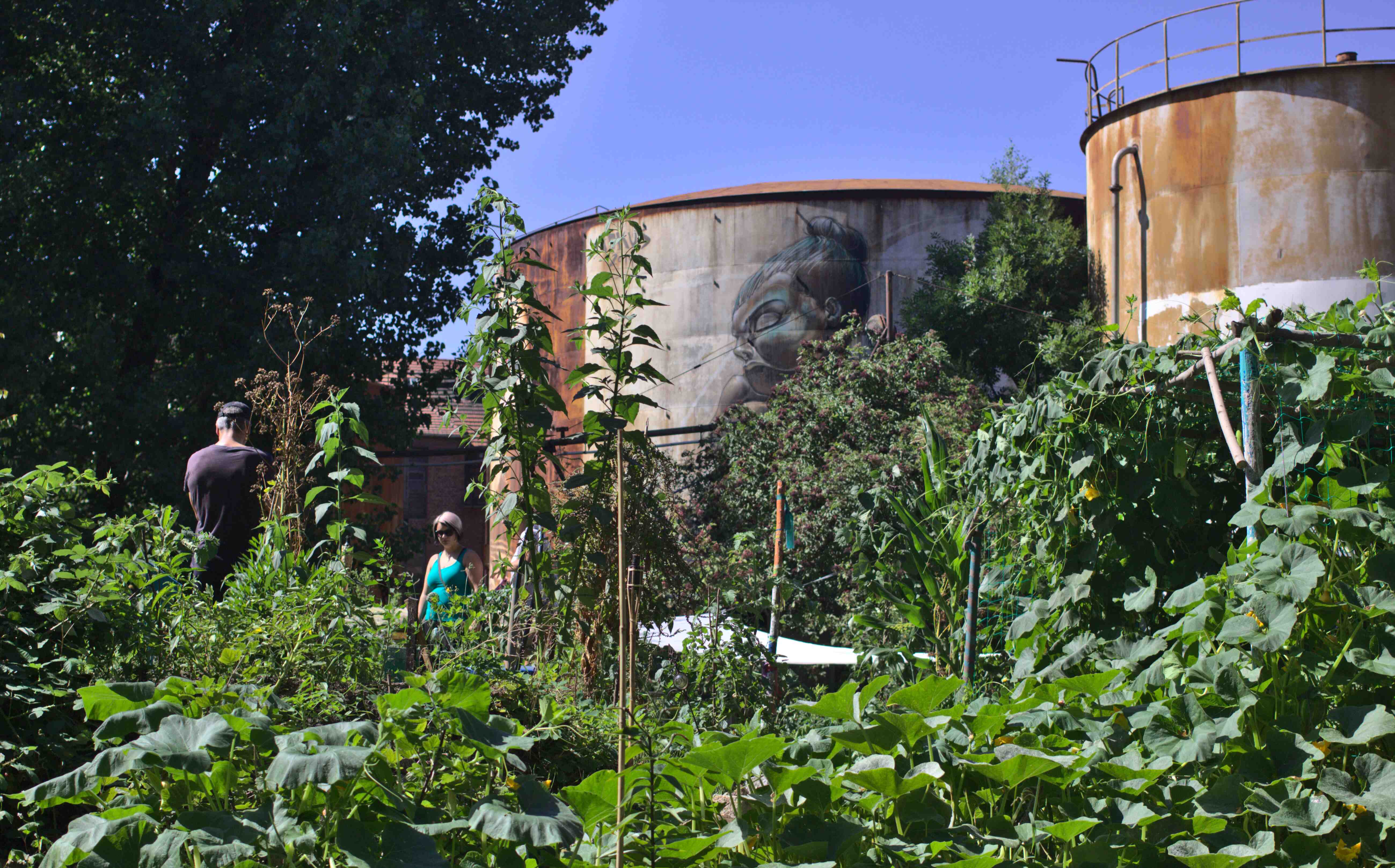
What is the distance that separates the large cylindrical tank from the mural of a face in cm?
620

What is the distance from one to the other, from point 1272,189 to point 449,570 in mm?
14564

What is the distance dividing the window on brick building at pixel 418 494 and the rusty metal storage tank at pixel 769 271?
13007 mm

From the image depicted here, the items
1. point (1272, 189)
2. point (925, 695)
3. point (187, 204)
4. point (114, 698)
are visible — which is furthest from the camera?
point (1272, 189)

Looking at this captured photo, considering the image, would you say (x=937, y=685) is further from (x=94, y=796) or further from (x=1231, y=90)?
(x=1231, y=90)

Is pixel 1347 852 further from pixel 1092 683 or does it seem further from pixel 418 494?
pixel 418 494

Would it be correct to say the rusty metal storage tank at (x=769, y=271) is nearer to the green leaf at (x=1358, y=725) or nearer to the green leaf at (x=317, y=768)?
the green leaf at (x=1358, y=725)

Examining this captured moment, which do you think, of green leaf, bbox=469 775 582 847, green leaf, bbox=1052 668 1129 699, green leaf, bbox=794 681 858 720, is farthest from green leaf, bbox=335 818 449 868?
green leaf, bbox=1052 668 1129 699

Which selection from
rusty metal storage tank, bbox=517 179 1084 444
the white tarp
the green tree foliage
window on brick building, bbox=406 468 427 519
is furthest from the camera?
window on brick building, bbox=406 468 427 519

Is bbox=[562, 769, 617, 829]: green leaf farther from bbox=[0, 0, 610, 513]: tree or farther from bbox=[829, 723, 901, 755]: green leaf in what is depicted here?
bbox=[0, 0, 610, 513]: tree

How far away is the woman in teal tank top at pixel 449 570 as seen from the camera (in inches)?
165

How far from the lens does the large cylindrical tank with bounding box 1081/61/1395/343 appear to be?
49.7ft

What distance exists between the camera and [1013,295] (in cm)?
1825

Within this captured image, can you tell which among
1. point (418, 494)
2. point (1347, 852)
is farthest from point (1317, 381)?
point (418, 494)

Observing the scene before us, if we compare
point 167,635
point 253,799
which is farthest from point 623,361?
point 253,799
